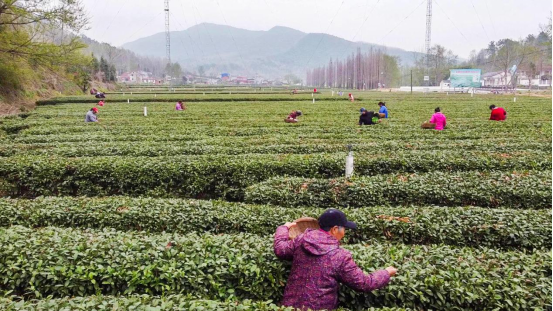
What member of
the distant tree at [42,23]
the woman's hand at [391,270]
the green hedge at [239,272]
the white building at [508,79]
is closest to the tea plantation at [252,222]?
the green hedge at [239,272]

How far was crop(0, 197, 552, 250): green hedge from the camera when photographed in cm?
709

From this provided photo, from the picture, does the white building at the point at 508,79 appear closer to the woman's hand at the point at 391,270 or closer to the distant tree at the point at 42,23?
the distant tree at the point at 42,23

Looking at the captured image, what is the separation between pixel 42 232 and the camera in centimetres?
635

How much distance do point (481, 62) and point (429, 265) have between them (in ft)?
618

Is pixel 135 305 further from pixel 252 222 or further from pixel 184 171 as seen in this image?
pixel 184 171

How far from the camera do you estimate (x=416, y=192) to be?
948 centimetres

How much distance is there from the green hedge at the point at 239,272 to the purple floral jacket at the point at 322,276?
483 mm

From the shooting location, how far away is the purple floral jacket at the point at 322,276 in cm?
445

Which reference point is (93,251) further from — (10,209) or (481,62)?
(481,62)

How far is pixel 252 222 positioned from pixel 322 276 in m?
3.27

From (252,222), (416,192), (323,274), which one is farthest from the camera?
(416,192)

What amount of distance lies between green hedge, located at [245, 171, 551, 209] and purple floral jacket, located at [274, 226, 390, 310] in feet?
16.2

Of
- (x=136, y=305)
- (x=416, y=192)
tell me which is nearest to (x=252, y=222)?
(x=136, y=305)

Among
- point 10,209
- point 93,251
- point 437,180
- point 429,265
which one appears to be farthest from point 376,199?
point 10,209
